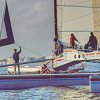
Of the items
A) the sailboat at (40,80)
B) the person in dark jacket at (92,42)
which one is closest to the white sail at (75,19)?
the person in dark jacket at (92,42)

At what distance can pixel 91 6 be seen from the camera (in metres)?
43.4

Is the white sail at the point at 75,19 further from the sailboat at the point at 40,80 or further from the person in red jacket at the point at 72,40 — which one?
the sailboat at the point at 40,80

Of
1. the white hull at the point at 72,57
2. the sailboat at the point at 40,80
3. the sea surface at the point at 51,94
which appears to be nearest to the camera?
the sea surface at the point at 51,94

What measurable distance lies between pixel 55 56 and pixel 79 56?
6.06 ft

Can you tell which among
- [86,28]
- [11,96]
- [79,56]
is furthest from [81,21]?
[11,96]

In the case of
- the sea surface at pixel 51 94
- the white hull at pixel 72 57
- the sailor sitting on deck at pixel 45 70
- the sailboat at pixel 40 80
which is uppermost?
the white hull at pixel 72 57

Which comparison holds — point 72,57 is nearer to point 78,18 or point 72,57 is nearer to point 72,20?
point 72,20

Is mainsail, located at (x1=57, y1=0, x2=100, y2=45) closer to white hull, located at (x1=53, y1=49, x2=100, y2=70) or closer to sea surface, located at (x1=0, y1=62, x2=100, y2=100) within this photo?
white hull, located at (x1=53, y1=49, x2=100, y2=70)

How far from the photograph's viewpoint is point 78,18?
144 feet

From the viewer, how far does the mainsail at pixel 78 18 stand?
43.3 metres

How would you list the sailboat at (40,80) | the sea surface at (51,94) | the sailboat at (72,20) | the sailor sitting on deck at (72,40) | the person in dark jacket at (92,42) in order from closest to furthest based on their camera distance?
the sea surface at (51,94) < the sailboat at (40,80) < the person in dark jacket at (92,42) < the sailor sitting on deck at (72,40) < the sailboat at (72,20)

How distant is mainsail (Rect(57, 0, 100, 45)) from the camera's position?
4328 centimetres

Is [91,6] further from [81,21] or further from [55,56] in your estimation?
[55,56]

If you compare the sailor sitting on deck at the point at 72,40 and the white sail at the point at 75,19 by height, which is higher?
the white sail at the point at 75,19
